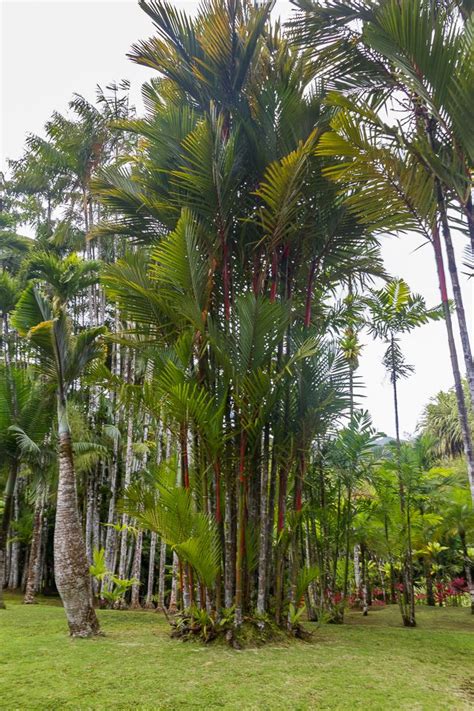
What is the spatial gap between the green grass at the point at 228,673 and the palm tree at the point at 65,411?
346 mm

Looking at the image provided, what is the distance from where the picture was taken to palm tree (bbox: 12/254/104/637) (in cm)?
443

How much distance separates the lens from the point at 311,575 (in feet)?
15.1

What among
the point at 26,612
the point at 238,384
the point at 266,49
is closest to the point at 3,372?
the point at 26,612

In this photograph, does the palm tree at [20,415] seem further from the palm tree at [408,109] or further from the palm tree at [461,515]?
the palm tree at [461,515]

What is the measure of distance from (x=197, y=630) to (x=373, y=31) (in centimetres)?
479

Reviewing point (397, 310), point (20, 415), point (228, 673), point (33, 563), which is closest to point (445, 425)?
point (397, 310)

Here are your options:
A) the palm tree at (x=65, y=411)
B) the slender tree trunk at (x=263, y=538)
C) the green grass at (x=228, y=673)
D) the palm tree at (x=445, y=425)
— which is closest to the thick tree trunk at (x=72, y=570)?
the palm tree at (x=65, y=411)

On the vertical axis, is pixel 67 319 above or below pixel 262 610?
above

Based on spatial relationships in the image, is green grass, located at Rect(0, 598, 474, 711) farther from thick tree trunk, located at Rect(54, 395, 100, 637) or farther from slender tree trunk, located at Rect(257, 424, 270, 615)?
slender tree trunk, located at Rect(257, 424, 270, 615)

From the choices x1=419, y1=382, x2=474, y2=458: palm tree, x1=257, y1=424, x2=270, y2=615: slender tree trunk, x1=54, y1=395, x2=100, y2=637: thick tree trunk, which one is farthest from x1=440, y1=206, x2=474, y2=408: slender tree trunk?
x1=419, y1=382, x2=474, y2=458: palm tree

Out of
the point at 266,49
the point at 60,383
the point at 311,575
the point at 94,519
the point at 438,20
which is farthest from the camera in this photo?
the point at 94,519

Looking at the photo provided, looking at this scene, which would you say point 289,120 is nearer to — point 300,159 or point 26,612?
point 300,159

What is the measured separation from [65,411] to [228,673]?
293 cm

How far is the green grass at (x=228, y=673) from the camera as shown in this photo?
265 cm
